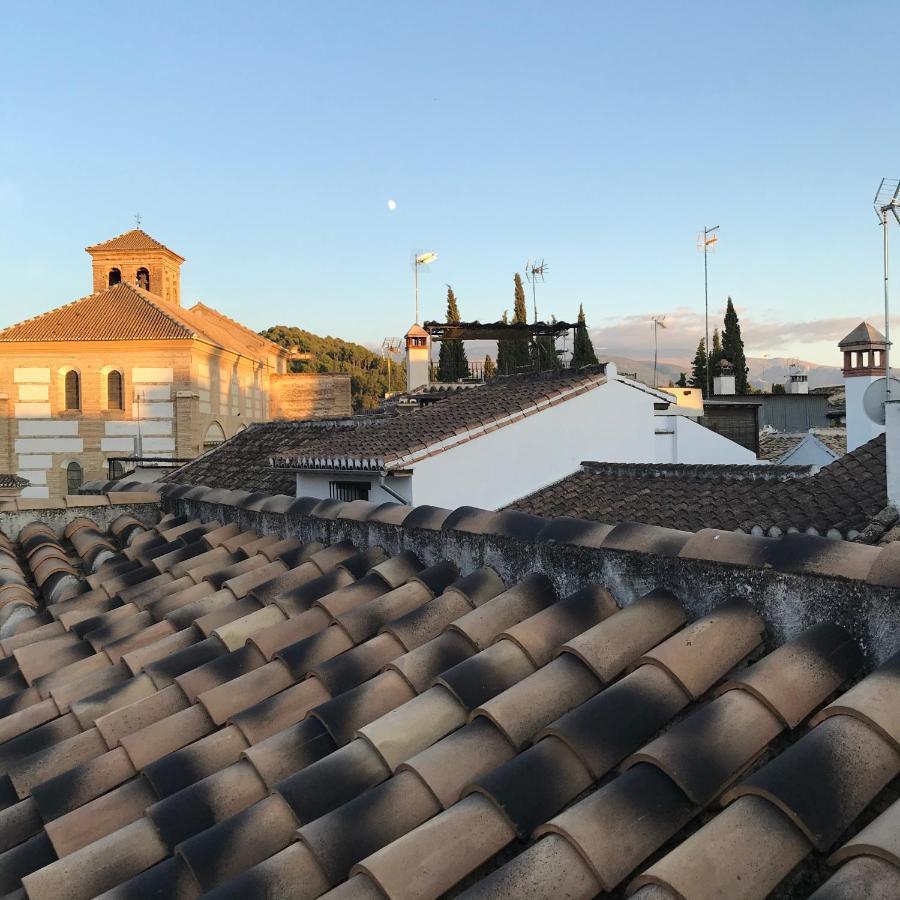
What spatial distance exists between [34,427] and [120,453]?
12.9ft

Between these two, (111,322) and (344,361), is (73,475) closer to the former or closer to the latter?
(111,322)

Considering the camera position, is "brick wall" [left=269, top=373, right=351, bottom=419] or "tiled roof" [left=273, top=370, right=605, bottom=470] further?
"brick wall" [left=269, top=373, right=351, bottom=419]

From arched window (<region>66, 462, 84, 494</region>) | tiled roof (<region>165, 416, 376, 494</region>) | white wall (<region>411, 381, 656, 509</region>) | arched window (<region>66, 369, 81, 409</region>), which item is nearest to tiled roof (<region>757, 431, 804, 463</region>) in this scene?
white wall (<region>411, 381, 656, 509</region>)

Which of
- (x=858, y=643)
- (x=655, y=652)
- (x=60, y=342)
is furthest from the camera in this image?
(x=60, y=342)

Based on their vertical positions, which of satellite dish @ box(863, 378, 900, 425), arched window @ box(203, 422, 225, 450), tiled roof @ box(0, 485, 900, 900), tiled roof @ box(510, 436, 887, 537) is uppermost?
satellite dish @ box(863, 378, 900, 425)

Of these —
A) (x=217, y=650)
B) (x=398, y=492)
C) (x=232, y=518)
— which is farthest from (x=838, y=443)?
(x=217, y=650)

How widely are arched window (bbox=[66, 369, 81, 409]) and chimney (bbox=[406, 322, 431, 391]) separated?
1553 cm

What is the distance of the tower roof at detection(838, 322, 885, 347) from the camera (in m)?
15.0

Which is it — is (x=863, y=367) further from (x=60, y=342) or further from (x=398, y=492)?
(x=60, y=342)

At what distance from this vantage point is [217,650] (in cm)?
324

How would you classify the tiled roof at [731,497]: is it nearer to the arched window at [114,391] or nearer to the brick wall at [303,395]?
the arched window at [114,391]

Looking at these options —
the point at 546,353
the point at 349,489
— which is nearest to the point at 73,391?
the point at 546,353

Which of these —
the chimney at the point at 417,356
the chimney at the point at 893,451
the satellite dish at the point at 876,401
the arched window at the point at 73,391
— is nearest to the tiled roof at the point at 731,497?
the chimney at the point at 893,451

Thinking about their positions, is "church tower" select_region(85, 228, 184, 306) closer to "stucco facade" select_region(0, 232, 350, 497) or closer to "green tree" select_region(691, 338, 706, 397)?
"stucco facade" select_region(0, 232, 350, 497)
